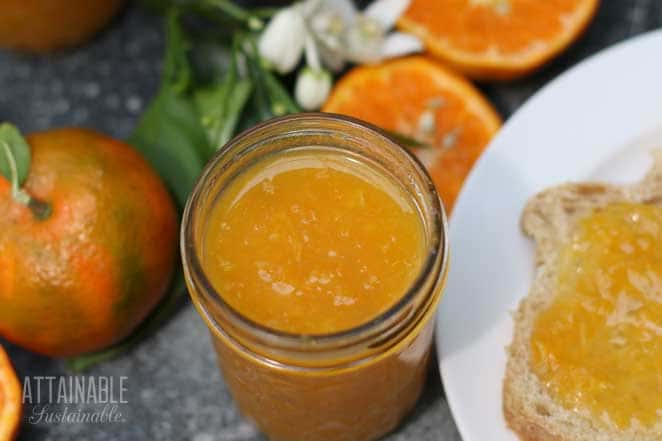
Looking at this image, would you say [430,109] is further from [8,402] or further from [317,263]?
[8,402]

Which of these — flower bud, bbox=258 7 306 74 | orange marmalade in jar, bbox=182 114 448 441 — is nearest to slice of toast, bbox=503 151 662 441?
orange marmalade in jar, bbox=182 114 448 441

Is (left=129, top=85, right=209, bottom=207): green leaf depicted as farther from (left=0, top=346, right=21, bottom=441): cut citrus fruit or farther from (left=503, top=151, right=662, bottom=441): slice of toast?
(left=503, top=151, right=662, bottom=441): slice of toast

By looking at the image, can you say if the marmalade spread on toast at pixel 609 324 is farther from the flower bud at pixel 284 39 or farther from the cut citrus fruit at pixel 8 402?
the cut citrus fruit at pixel 8 402

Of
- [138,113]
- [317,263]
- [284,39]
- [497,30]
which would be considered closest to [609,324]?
[317,263]

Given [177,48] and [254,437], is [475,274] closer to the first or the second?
[254,437]

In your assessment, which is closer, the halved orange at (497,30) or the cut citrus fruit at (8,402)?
the cut citrus fruit at (8,402)

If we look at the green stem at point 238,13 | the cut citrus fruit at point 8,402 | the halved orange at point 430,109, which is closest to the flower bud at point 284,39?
the green stem at point 238,13
